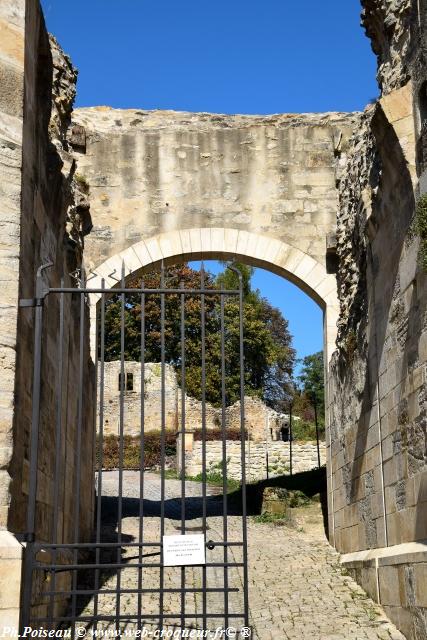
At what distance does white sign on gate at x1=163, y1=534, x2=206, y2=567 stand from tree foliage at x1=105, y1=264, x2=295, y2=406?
2090 cm

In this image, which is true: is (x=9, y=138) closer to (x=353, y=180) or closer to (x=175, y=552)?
(x=175, y=552)

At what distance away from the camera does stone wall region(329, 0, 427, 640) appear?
5953 mm

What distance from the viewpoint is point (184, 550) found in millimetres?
4102

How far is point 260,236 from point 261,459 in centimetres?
1066

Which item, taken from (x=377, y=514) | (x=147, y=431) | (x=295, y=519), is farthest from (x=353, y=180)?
(x=147, y=431)

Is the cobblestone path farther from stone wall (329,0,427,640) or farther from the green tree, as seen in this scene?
the green tree

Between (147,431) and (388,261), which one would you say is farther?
(147,431)

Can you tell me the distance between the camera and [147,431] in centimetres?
2944

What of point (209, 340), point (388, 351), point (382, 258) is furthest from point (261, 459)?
point (388, 351)

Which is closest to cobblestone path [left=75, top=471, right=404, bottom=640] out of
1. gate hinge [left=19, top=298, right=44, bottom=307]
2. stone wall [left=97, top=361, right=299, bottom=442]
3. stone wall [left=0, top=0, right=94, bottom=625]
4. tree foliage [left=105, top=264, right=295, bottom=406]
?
stone wall [left=0, top=0, right=94, bottom=625]

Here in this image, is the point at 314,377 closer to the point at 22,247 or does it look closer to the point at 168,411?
the point at 168,411

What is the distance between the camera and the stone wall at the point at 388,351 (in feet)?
19.5

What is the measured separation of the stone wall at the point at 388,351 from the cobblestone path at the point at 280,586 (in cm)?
24

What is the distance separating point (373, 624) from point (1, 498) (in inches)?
153
